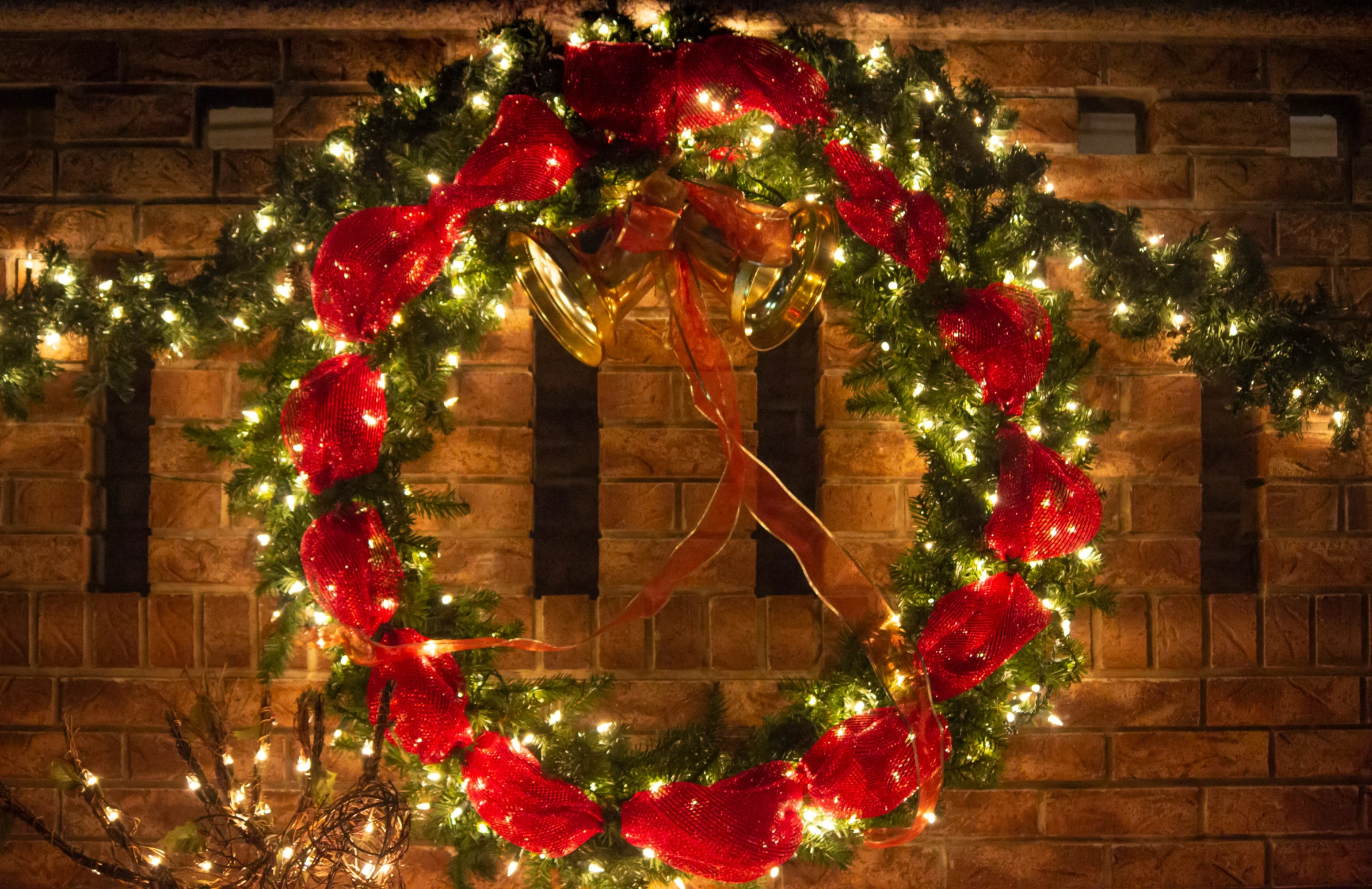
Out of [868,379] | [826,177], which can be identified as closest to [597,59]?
[826,177]

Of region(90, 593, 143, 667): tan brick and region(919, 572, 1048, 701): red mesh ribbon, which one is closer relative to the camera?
region(919, 572, 1048, 701): red mesh ribbon

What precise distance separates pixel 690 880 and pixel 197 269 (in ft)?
4.79

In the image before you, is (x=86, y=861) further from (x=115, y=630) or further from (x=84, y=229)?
(x=84, y=229)


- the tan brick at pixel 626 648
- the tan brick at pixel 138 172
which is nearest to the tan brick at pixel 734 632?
the tan brick at pixel 626 648

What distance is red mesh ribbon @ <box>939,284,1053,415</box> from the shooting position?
58.4 inches

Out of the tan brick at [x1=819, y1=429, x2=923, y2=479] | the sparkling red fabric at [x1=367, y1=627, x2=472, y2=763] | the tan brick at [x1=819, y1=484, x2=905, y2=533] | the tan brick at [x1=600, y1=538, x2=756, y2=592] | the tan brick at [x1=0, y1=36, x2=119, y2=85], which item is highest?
the tan brick at [x1=0, y1=36, x2=119, y2=85]

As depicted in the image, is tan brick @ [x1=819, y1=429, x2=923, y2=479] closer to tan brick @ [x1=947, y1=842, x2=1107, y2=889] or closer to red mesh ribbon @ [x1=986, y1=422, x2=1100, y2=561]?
red mesh ribbon @ [x1=986, y1=422, x2=1100, y2=561]

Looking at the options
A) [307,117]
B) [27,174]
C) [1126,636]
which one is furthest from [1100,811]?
[27,174]

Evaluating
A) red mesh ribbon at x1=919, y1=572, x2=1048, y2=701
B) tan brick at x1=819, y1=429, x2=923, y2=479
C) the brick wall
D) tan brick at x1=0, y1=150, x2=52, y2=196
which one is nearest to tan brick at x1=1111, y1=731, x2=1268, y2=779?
the brick wall

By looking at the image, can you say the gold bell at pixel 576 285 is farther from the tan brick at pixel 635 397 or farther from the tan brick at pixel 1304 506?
the tan brick at pixel 1304 506

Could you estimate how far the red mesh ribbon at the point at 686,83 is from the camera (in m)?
1.46

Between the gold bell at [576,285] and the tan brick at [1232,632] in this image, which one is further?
the tan brick at [1232,632]

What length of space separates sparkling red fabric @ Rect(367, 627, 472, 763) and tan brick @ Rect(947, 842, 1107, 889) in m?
1.01

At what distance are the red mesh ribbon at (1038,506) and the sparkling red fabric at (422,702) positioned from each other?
893 millimetres
